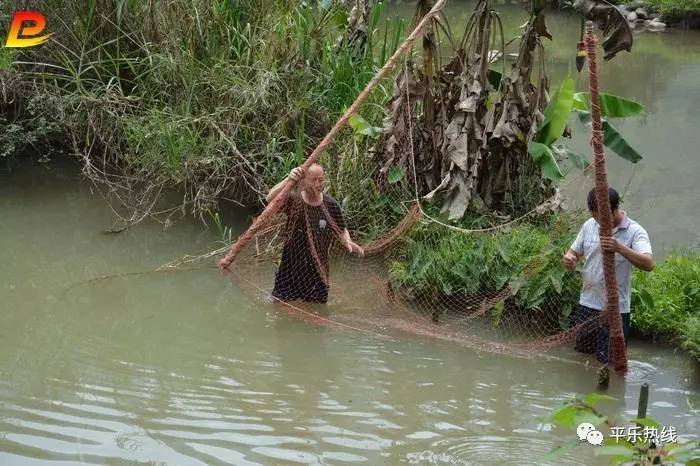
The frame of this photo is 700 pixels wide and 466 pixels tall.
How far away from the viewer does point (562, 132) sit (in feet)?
21.4

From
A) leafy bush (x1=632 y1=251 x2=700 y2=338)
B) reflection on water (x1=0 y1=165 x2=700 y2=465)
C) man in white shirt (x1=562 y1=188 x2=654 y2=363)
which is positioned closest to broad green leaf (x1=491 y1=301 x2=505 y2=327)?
reflection on water (x1=0 y1=165 x2=700 y2=465)

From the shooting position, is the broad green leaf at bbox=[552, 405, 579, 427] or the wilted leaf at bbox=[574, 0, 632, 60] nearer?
the broad green leaf at bbox=[552, 405, 579, 427]

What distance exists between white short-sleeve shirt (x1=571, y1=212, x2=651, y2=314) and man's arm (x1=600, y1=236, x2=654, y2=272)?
92mm

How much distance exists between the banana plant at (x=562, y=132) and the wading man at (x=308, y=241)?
138cm

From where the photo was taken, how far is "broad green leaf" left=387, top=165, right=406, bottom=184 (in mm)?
6920

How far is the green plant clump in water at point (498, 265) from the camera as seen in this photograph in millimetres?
5988

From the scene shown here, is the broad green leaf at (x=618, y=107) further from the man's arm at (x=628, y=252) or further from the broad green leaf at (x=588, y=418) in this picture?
the broad green leaf at (x=588, y=418)

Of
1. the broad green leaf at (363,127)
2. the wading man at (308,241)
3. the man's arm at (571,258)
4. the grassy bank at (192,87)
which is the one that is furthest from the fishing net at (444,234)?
the grassy bank at (192,87)

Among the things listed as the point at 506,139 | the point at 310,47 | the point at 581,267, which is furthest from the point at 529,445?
the point at 310,47

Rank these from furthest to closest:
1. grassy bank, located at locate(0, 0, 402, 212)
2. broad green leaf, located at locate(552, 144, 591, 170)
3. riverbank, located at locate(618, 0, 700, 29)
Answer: riverbank, located at locate(618, 0, 700, 29) → grassy bank, located at locate(0, 0, 402, 212) → broad green leaf, located at locate(552, 144, 591, 170)

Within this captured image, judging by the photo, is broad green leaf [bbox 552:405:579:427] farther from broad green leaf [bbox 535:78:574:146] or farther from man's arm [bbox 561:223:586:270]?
broad green leaf [bbox 535:78:574:146]

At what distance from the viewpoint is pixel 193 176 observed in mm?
7746

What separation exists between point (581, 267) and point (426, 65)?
2021mm

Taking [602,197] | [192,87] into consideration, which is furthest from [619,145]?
[192,87]
